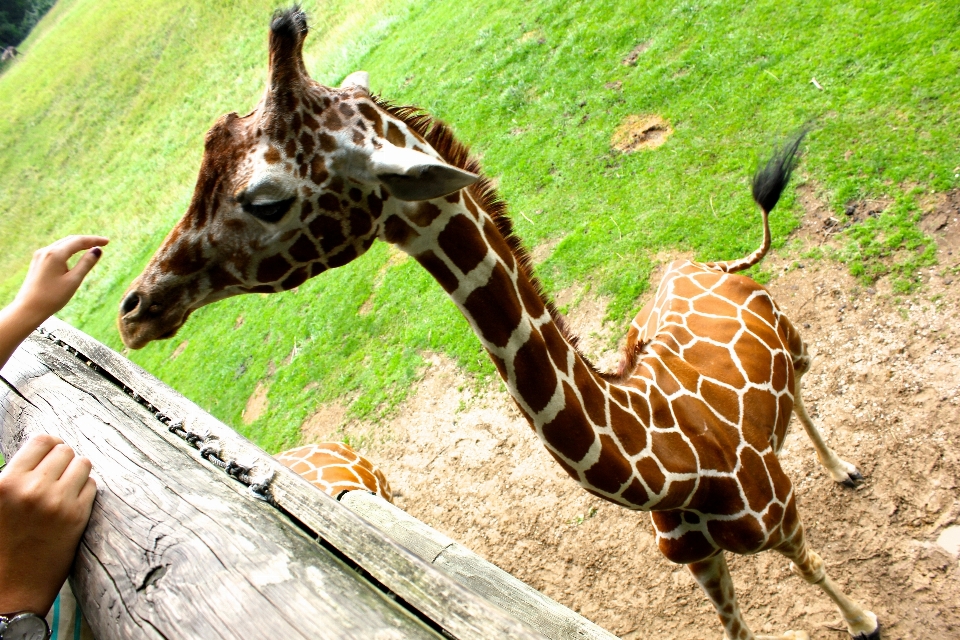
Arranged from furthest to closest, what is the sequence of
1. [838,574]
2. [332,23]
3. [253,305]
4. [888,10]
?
[332,23] < [253,305] < [888,10] < [838,574]

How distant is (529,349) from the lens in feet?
7.38

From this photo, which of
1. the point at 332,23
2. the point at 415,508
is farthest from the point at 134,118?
the point at 415,508

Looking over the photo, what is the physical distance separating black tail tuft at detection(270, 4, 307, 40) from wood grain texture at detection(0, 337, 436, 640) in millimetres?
1465

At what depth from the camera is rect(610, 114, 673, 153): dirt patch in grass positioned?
6.73m

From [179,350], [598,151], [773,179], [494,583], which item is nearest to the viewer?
[494,583]

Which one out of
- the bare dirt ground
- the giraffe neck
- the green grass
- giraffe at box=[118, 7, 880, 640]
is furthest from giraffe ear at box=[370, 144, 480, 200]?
the green grass

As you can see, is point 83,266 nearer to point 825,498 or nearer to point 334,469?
point 334,469

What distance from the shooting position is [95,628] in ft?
4.17

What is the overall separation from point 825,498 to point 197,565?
408 centimetres

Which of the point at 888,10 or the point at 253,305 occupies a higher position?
the point at 253,305

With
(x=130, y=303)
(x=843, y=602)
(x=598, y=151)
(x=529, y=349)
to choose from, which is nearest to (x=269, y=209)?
(x=130, y=303)

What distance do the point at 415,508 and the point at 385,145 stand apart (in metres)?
4.13

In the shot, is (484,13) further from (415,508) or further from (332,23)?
(415,508)

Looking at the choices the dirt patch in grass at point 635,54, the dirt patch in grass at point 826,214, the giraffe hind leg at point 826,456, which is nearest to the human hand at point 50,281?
the giraffe hind leg at point 826,456
